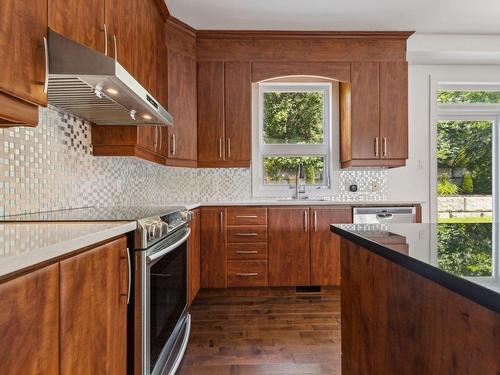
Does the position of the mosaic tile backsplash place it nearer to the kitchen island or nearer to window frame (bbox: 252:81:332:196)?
window frame (bbox: 252:81:332:196)

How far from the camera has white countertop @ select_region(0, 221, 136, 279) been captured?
2.20ft

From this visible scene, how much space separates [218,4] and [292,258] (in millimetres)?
2170

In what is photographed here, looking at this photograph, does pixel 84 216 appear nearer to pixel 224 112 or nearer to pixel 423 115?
pixel 224 112

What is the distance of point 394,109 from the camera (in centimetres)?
338

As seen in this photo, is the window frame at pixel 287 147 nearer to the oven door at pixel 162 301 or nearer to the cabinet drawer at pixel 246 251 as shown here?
the cabinet drawer at pixel 246 251

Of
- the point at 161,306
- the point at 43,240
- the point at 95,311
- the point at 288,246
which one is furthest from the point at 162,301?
the point at 288,246

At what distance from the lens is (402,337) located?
86 cm

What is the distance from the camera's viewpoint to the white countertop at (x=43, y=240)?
672 millimetres

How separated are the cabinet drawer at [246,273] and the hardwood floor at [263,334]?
0.12 metres

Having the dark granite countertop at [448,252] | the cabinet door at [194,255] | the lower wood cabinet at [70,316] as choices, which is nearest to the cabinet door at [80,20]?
the lower wood cabinet at [70,316]

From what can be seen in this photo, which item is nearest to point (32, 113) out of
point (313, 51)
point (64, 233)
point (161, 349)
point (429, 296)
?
point (64, 233)

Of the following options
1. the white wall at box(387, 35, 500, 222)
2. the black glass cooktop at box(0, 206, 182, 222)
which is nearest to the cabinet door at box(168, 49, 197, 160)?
the black glass cooktop at box(0, 206, 182, 222)

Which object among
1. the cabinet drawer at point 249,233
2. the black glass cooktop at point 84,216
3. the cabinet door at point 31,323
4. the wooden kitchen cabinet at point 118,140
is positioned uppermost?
the wooden kitchen cabinet at point 118,140

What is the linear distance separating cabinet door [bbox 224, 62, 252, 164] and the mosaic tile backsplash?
0.44 meters
